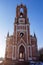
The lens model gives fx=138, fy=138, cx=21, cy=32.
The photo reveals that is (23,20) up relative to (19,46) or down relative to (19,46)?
up

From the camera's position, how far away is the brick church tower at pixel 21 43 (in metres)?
27.4

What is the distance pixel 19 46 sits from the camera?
27.9 metres

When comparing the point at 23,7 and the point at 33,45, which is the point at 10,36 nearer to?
the point at 33,45

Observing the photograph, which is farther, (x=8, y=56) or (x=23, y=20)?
(x=23, y=20)

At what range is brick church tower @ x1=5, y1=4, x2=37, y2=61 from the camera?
27438 millimetres

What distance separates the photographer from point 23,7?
1210 inches

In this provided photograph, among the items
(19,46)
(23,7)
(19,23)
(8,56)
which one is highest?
(23,7)

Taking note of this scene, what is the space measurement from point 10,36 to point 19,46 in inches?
114

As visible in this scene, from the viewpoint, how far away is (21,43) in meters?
27.9

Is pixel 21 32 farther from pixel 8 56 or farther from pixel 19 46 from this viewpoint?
pixel 8 56

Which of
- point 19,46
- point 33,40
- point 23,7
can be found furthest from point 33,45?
point 23,7

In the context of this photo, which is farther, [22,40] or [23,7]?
[23,7]

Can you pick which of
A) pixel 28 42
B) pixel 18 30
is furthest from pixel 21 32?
pixel 28 42

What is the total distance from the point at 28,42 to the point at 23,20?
16.3ft
